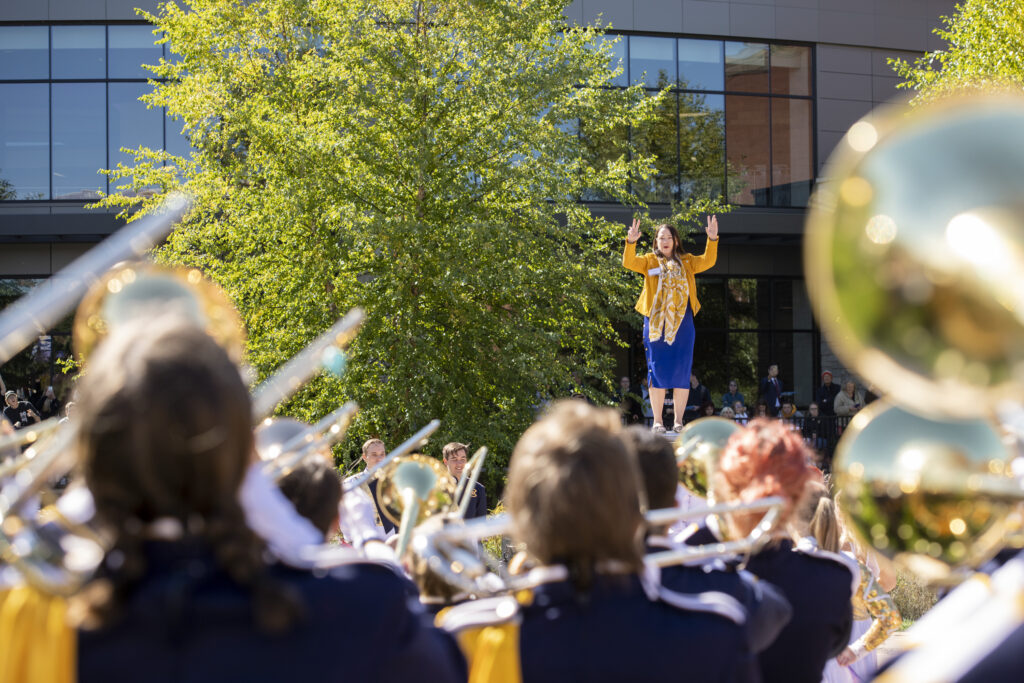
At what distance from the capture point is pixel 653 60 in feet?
77.8

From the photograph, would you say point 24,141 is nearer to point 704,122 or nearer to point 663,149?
point 663,149

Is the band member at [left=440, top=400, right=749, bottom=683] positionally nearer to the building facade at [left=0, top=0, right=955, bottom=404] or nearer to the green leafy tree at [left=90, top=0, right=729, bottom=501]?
the green leafy tree at [left=90, top=0, right=729, bottom=501]

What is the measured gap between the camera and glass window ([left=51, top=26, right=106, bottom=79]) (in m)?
23.2

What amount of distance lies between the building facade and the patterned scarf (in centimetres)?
1302

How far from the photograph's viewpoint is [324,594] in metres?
1.48

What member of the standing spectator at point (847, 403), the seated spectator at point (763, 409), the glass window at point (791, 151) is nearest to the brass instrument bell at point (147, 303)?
the standing spectator at point (847, 403)

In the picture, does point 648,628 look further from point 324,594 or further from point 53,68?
point 53,68

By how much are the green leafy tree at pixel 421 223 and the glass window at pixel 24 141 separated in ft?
36.7

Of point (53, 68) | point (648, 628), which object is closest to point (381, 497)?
point (648, 628)

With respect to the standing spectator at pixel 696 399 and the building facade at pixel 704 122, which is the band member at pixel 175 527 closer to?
the standing spectator at pixel 696 399

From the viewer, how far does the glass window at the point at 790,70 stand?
25.0 m

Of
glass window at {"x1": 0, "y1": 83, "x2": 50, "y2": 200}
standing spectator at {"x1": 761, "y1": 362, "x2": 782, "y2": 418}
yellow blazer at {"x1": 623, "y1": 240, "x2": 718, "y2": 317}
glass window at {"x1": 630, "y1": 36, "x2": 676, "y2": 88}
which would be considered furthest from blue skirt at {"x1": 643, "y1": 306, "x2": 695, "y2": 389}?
glass window at {"x1": 0, "y1": 83, "x2": 50, "y2": 200}

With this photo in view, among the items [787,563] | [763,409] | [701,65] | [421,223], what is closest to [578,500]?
[787,563]

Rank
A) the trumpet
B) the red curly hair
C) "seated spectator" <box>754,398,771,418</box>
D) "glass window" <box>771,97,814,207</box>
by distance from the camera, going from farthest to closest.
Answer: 1. "glass window" <box>771,97,814,207</box>
2. "seated spectator" <box>754,398,771,418</box>
3. the red curly hair
4. the trumpet
